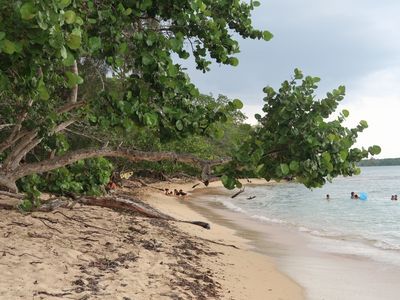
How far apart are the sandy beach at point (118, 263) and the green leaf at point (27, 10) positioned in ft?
10.0

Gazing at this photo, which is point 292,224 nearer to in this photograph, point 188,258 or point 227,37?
point 188,258

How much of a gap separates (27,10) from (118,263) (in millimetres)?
4669

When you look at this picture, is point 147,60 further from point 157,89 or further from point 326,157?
point 326,157

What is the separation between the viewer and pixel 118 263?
6.59 meters

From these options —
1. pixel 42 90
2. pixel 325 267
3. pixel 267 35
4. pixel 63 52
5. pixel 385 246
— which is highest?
pixel 267 35

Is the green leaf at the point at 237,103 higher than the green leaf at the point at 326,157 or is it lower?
higher

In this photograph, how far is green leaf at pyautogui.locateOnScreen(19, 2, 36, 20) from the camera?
2.59 metres

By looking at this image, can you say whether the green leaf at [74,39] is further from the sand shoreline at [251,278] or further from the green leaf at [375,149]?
the sand shoreline at [251,278]

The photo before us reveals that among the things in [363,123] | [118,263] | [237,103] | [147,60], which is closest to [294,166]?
[237,103]

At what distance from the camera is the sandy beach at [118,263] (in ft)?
17.3

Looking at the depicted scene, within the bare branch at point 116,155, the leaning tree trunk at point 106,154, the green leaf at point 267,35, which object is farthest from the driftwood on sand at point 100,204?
the green leaf at point 267,35

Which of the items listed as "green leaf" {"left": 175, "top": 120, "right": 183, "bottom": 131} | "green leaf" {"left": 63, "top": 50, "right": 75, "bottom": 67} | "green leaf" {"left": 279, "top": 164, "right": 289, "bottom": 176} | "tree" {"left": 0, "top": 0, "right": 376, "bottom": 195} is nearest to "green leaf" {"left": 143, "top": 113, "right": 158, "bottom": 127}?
"tree" {"left": 0, "top": 0, "right": 376, "bottom": 195}

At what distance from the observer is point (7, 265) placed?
5449 millimetres

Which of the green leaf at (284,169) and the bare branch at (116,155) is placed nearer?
the green leaf at (284,169)
